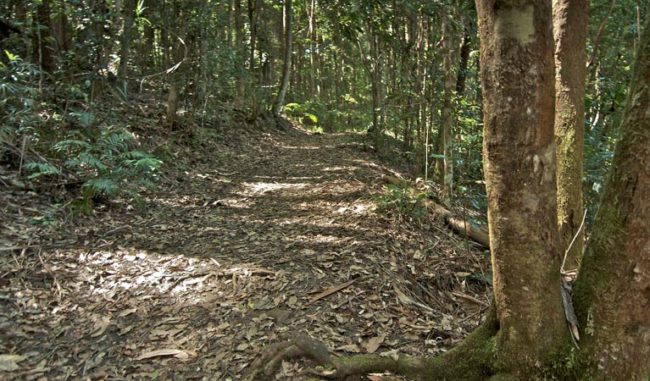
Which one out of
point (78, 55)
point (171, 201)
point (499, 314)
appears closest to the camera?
point (499, 314)

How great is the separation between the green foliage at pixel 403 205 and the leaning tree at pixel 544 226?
332cm

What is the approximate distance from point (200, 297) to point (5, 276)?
1718 mm

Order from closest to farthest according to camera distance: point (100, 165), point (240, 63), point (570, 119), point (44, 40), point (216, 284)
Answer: point (570, 119)
point (216, 284)
point (100, 165)
point (44, 40)
point (240, 63)

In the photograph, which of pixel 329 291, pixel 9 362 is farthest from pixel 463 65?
pixel 9 362

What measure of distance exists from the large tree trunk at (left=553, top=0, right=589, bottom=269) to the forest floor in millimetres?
1051

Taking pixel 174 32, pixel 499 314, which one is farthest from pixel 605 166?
pixel 174 32

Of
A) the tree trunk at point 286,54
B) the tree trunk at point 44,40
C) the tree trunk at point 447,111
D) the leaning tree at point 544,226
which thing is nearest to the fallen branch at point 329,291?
the leaning tree at point 544,226

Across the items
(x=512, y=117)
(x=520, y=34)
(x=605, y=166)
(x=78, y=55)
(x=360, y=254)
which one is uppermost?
(x=78, y=55)

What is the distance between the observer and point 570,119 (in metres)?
3.39

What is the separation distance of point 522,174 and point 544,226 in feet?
0.91

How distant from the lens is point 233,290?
12.9 feet

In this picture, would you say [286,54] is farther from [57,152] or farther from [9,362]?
[9,362]

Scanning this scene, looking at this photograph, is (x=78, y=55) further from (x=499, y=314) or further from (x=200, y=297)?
(x=499, y=314)

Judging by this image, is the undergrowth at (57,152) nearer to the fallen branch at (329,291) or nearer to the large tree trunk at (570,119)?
the fallen branch at (329,291)
